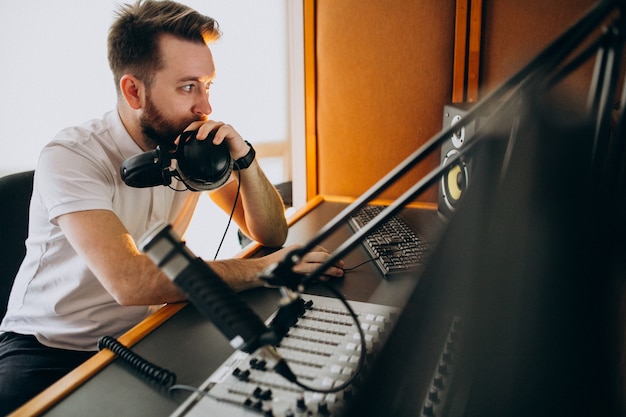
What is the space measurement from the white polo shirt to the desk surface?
0.31 m

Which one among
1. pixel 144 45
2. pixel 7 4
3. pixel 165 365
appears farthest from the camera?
pixel 7 4

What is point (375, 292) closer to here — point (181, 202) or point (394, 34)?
point (181, 202)

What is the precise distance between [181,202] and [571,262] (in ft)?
3.90

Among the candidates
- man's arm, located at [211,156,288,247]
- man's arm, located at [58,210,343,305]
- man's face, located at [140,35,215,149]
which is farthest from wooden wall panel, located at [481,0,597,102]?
man's arm, located at [58,210,343,305]

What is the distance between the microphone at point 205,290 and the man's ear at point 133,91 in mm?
968

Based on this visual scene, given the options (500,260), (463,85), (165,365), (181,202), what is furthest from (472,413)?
(463,85)

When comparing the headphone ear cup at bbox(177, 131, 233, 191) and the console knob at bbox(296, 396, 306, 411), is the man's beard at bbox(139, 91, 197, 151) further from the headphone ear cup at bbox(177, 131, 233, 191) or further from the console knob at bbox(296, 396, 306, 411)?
the console knob at bbox(296, 396, 306, 411)

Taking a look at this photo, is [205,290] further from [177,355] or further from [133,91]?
[133,91]

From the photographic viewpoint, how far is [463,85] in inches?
62.9

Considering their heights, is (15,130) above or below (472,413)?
above

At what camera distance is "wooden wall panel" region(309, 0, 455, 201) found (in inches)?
63.7

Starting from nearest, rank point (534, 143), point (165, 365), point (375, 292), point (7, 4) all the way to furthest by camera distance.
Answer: point (534, 143) < point (165, 365) < point (375, 292) < point (7, 4)

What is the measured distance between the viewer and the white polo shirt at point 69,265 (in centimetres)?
113

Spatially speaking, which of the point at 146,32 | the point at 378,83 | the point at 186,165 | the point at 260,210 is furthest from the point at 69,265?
the point at 378,83
